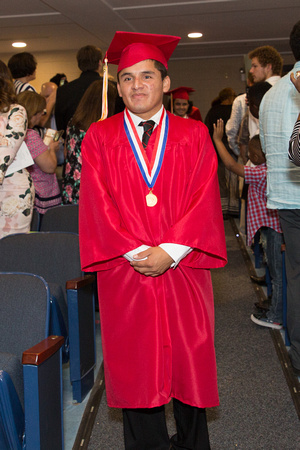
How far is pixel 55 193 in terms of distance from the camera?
12.6ft

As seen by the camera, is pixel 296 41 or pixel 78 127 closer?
pixel 296 41

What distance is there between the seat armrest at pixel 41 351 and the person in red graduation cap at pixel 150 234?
0.25 m

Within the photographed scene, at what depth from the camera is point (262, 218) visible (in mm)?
3461

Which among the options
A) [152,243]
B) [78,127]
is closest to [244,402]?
[152,243]

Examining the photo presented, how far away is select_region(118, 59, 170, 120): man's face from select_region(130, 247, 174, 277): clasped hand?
1.63 ft

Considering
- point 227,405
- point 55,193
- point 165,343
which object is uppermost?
point 55,193

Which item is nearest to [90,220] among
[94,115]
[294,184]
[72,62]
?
[294,184]

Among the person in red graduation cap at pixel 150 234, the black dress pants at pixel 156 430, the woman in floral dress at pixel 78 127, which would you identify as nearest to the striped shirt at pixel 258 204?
the woman in floral dress at pixel 78 127

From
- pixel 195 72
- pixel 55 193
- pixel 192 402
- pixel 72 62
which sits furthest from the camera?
pixel 195 72

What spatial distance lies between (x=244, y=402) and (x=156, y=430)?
0.73 m

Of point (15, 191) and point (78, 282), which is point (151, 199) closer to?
point (78, 282)

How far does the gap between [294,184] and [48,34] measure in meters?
5.36

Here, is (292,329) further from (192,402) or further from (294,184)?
(192,402)

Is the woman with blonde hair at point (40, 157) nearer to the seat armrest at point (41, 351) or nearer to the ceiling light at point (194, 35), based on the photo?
the seat armrest at point (41, 351)
